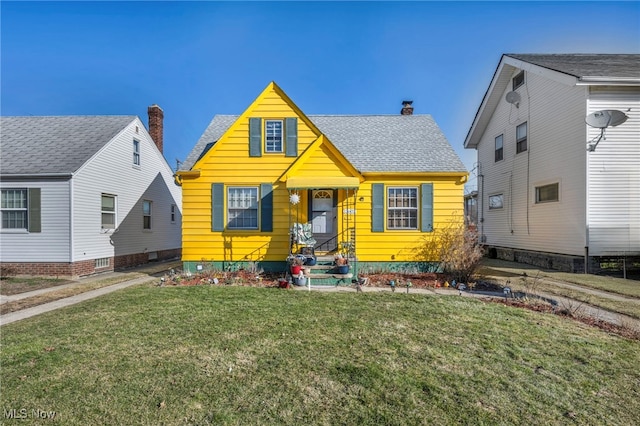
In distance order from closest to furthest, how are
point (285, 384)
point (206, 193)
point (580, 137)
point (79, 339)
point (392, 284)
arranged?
1. point (285, 384)
2. point (79, 339)
3. point (392, 284)
4. point (206, 193)
5. point (580, 137)

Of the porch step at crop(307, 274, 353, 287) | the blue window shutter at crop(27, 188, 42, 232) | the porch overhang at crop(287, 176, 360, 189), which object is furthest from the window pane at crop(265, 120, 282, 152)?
the blue window shutter at crop(27, 188, 42, 232)

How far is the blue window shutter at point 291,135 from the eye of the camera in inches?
424

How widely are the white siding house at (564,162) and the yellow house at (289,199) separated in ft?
16.3

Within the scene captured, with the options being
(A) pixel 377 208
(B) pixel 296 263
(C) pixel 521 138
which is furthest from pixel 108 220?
(C) pixel 521 138

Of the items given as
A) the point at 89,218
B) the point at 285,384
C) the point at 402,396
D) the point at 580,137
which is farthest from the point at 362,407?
the point at 580,137

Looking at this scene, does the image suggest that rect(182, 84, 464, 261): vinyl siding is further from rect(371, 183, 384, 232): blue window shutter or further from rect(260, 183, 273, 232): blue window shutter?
rect(371, 183, 384, 232): blue window shutter

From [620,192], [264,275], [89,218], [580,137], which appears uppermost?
[580,137]

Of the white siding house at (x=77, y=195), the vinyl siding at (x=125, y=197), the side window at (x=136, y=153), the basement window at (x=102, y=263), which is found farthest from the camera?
the side window at (x=136, y=153)

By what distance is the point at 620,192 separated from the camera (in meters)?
11.2

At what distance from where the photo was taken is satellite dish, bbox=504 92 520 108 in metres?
15.1

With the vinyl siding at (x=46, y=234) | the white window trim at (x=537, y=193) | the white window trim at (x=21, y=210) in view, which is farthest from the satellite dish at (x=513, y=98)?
the white window trim at (x=21, y=210)

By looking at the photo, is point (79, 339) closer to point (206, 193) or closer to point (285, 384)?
point (285, 384)

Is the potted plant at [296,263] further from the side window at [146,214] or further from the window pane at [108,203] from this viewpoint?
the side window at [146,214]

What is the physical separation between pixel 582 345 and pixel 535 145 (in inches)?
487
